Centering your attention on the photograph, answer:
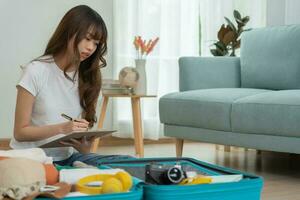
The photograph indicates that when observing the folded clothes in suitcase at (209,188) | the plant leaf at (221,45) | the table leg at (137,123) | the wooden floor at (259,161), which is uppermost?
the plant leaf at (221,45)

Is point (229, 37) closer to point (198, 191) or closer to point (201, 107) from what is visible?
point (201, 107)

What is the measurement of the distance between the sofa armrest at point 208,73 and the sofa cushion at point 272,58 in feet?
0.19

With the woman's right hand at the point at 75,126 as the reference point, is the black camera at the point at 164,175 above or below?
below

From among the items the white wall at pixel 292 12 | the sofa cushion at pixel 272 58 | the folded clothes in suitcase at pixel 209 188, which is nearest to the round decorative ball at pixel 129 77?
the sofa cushion at pixel 272 58

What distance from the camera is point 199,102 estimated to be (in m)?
2.93

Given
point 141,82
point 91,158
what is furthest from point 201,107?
point 91,158

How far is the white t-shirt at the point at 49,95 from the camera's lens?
70.1 inches

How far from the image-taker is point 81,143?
1730 mm

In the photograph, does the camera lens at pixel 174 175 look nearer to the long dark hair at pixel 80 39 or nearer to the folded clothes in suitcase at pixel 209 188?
the folded clothes in suitcase at pixel 209 188

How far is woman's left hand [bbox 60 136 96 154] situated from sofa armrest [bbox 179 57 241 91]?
1549mm

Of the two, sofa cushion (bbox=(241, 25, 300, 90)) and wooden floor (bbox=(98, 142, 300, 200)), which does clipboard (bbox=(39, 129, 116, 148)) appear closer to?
wooden floor (bbox=(98, 142, 300, 200))

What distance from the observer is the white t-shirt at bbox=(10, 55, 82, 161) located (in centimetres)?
178

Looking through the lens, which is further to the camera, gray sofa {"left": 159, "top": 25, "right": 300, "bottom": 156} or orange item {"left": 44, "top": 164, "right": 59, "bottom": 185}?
gray sofa {"left": 159, "top": 25, "right": 300, "bottom": 156}

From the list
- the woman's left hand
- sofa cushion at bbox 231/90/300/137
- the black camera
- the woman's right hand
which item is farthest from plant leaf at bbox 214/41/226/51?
the black camera
